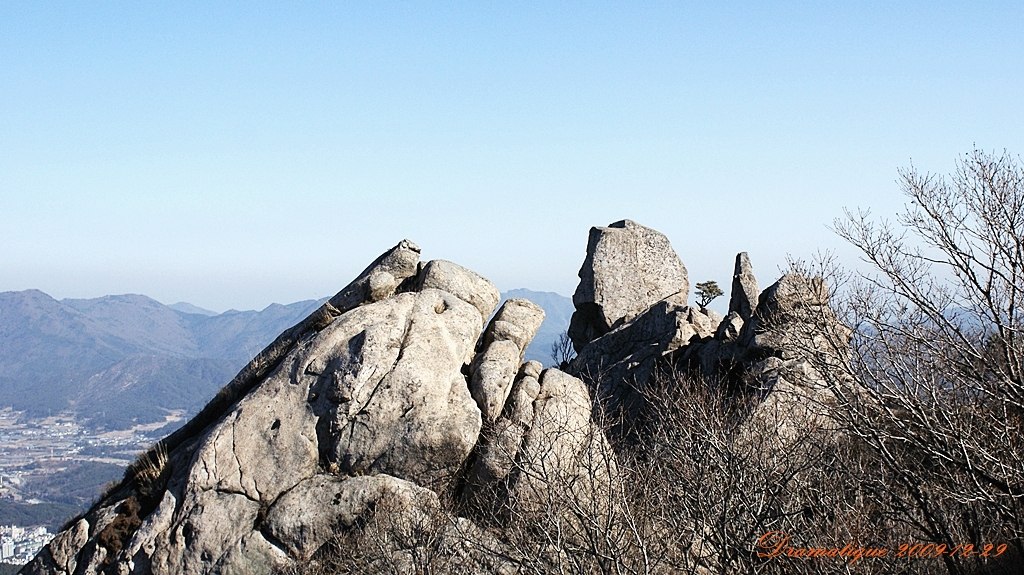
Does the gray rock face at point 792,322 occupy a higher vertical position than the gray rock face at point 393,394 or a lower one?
higher

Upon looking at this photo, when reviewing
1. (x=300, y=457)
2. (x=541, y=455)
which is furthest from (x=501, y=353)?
(x=300, y=457)

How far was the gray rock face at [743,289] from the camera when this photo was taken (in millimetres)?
30945

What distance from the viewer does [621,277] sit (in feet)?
130

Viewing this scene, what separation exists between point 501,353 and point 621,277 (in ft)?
57.6

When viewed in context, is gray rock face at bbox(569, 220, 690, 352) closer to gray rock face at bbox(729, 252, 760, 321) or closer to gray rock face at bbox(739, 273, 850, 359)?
gray rock face at bbox(729, 252, 760, 321)

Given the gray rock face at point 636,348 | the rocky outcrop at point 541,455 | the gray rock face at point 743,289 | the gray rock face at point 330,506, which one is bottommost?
the gray rock face at point 330,506

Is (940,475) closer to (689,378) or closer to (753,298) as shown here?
(689,378)

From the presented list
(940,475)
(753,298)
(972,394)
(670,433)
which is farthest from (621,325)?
(940,475)

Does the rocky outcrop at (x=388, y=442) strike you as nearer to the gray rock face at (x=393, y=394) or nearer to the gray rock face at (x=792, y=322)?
the gray rock face at (x=393, y=394)

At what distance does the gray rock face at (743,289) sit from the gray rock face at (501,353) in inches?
338

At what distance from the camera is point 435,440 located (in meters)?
20.4

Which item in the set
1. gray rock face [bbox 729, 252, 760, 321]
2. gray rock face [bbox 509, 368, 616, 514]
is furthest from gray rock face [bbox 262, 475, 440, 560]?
gray rock face [bbox 729, 252, 760, 321]

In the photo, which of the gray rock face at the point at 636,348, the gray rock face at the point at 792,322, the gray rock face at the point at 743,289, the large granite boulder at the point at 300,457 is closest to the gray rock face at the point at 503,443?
the large granite boulder at the point at 300,457

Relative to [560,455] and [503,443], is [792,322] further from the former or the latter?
[503,443]
